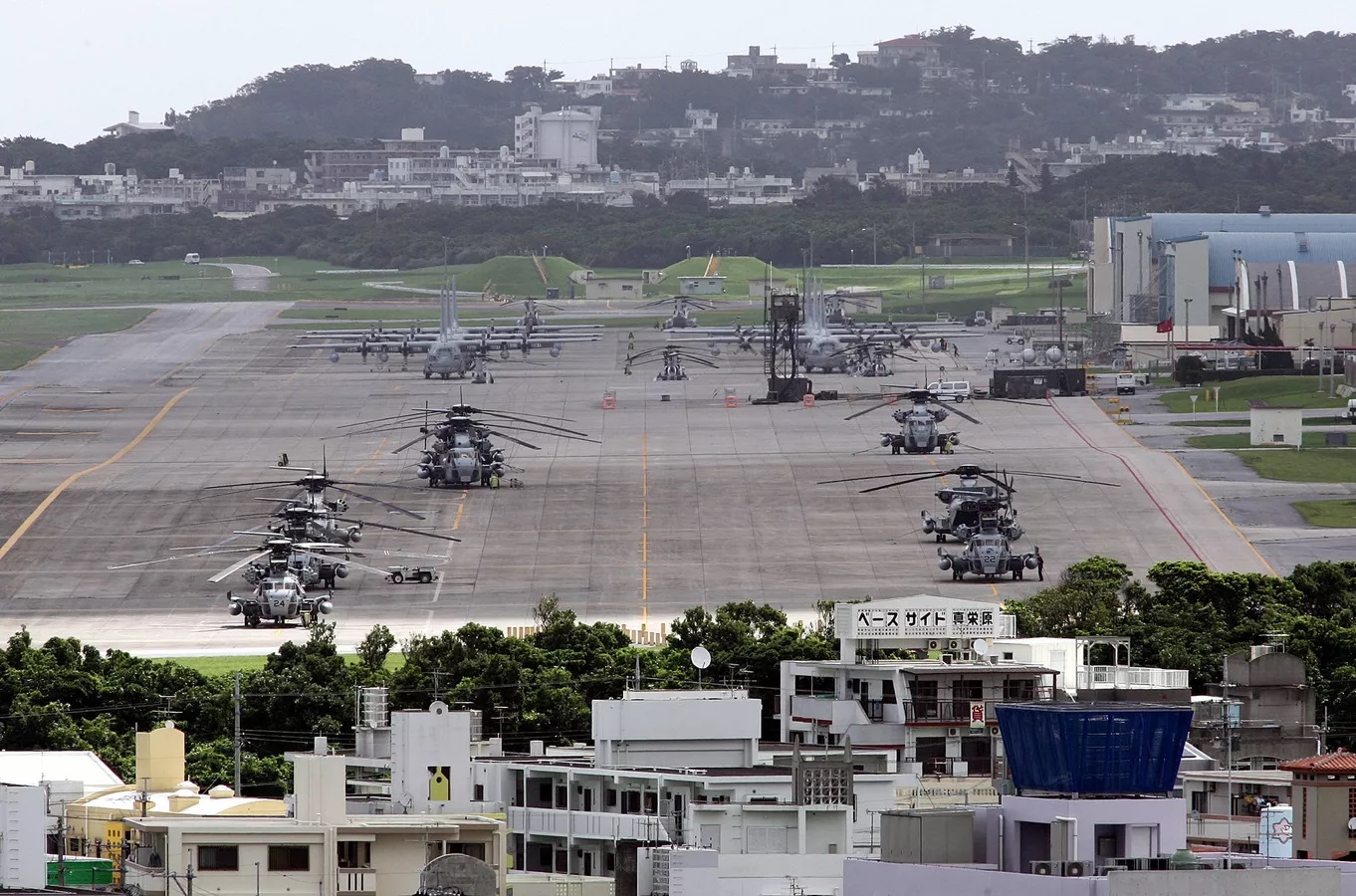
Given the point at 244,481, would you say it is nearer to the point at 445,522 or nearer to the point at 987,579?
the point at 445,522

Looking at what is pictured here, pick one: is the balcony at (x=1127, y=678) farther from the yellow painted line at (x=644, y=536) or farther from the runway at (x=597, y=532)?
the runway at (x=597, y=532)

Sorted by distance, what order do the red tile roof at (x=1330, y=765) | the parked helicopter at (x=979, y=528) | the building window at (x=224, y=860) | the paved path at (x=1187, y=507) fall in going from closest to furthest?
1. the building window at (x=224, y=860)
2. the red tile roof at (x=1330, y=765)
3. the parked helicopter at (x=979, y=528)
4. the paved path at (x=1187, y=507)

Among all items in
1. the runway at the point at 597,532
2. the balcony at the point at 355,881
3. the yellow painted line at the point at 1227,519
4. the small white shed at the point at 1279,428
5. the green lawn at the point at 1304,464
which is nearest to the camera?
the balcony at the point at 355,881

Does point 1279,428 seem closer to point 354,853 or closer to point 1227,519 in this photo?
point 1227,519

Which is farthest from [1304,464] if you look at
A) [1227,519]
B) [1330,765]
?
[1330,765]

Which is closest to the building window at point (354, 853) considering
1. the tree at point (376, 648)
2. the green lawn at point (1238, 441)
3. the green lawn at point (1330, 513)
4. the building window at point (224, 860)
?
the building window at point (224, 860)

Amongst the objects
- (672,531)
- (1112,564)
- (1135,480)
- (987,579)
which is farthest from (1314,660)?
(1135,480)
